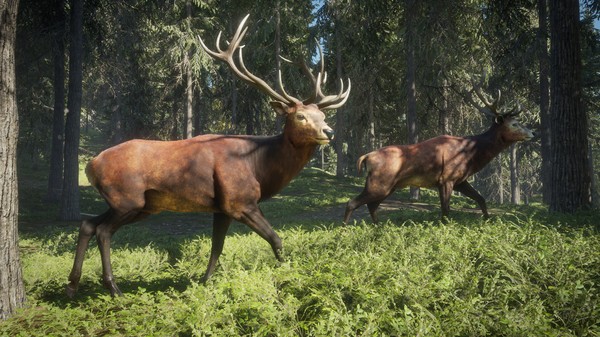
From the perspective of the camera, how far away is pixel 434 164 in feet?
29.2

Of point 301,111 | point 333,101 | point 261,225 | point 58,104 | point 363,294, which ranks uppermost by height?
point 58,104

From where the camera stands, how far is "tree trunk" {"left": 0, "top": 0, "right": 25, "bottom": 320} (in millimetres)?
4699

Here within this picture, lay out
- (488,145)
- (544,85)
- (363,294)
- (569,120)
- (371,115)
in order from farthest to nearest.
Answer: (371,115), (544,85), (569,120), (488,145), (363,294)

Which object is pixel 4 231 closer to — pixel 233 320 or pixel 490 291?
pixel 233 320

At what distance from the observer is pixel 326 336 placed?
312cm

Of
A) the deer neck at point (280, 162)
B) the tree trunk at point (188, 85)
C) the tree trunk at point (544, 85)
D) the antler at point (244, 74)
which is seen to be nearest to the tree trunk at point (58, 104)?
the tree trunk at point (188, 85)

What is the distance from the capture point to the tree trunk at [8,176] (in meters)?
4.70

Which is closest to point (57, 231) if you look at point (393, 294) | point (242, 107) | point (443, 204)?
point (443, 204)

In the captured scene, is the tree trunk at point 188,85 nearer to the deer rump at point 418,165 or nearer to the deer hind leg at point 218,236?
the deer rump at point 418,165

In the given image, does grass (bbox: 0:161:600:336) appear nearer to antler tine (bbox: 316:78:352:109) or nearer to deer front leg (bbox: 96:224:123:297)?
deer front leg (bbox: 96:224:123:297)

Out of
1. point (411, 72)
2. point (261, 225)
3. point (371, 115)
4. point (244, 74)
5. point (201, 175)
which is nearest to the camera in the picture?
point (261, 225)

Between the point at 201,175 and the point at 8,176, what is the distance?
6.64 feet

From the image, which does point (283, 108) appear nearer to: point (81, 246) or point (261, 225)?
point (261, 225)

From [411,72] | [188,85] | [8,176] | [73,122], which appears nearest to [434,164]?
[8,176]
